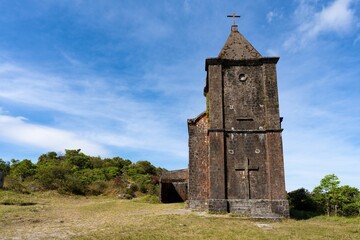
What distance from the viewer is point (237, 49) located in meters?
19.2

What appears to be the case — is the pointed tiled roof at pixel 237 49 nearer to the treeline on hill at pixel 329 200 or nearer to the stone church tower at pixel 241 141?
the stone church tower at pixel 241 141

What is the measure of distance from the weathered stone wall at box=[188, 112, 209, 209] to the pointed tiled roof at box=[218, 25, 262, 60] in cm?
399

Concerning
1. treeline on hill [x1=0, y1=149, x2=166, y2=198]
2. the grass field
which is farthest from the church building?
treeline on hill [x1=0, y1=149, x2=166, y2=198]

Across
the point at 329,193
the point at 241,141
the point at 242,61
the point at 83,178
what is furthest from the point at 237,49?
the point at 83,178

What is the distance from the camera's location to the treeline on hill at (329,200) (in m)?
20.5

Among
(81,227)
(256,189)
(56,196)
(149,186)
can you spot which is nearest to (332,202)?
(256,189)

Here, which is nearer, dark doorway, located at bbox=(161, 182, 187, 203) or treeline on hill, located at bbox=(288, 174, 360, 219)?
treeline on hill, located at bbox=(288, 174, 360, 219)

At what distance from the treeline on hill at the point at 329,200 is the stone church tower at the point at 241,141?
15.7ft

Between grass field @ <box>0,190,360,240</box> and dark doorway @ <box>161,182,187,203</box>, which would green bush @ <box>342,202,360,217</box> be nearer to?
Answer: grass field @ <box>0,190,360,240</box>

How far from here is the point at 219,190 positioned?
1678 cm

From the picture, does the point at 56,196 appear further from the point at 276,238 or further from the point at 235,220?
the point at 276,238

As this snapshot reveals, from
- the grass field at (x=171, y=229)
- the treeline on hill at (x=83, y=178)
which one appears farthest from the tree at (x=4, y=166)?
the grass field at (x=171, y=229)

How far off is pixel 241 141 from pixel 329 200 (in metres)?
8.37

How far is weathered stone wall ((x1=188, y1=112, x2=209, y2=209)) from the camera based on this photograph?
19.0 m
